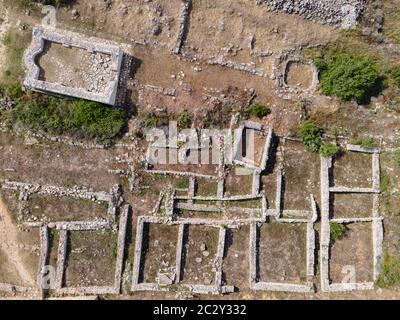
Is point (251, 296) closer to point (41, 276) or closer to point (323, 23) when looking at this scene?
point (41, 276)

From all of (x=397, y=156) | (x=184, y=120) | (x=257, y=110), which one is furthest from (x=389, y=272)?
(x=184, y=120)

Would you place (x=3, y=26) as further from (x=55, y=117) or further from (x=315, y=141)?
(x=315, y=141)

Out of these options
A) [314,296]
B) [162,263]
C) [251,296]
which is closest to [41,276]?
[162,263]

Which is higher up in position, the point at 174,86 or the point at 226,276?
the point at 174,86

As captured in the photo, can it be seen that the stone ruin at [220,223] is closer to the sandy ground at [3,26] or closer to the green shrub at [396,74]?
the green shrub at [396,74]

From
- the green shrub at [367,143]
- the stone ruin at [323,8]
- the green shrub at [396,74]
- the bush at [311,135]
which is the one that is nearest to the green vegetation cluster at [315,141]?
the bush at [311,135]

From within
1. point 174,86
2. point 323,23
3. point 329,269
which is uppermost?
point 323,23
